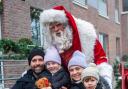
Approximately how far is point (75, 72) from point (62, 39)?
19.8 inches

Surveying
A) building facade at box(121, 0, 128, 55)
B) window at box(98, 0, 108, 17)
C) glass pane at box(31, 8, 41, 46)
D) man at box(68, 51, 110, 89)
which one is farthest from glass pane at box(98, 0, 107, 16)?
man at box(68, 51, 110, 89)

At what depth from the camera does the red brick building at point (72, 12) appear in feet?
35.8

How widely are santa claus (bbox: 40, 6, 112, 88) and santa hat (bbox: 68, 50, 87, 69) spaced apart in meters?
0.13

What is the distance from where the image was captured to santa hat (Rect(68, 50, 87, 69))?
406cm

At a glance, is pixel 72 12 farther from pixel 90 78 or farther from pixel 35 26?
pixel 90 78

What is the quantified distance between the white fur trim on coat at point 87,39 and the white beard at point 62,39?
0.48 ft

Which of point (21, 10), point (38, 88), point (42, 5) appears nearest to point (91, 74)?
point (38, 88)

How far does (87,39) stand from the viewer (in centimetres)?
455

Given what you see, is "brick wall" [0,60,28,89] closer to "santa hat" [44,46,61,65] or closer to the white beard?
the white beard

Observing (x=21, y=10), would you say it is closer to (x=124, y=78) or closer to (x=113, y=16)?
(x=124, y=78)

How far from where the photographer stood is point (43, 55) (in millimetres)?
4258

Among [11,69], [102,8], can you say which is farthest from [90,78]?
[102,8]

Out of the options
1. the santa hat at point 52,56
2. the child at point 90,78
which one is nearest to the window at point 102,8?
the santa hat at point 52,56

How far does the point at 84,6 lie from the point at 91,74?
14.7 meters
